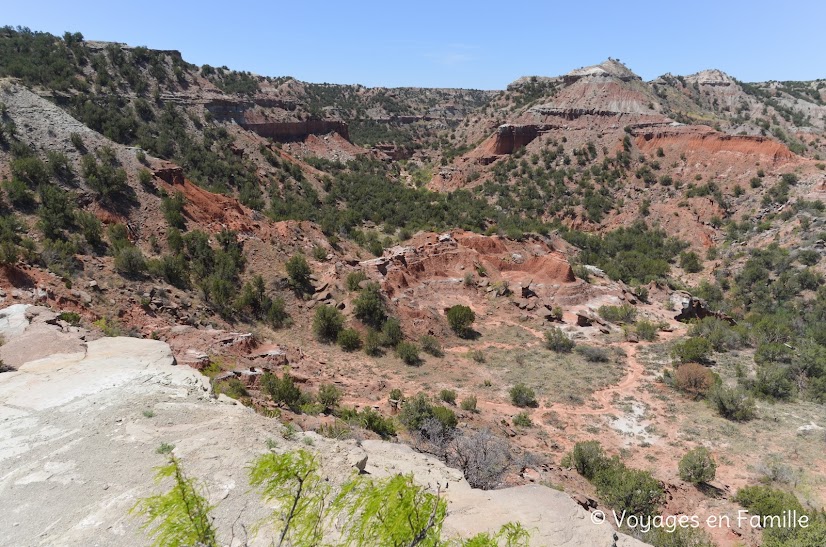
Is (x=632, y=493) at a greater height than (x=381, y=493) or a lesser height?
lesser

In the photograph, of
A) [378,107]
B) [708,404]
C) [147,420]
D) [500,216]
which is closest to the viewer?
[147,420]

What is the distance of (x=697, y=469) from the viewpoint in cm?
1280

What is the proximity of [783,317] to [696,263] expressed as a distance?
1264 cm

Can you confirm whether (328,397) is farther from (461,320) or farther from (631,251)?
(631,251)

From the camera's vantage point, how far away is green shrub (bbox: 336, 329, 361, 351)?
21969 mm

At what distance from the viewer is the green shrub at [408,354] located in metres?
21.7

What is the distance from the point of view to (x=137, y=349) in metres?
11.9

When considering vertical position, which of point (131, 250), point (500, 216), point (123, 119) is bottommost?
point (131, 250)

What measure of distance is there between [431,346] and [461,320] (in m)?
3.08

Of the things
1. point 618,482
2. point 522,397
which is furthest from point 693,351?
point 618,482

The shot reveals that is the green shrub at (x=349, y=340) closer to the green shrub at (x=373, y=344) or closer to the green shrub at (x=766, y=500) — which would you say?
the green shrub at (x=373, y=344)

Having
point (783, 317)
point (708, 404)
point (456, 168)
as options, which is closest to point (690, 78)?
point (456, 168)

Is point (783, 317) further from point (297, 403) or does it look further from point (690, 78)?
point (690, 78)

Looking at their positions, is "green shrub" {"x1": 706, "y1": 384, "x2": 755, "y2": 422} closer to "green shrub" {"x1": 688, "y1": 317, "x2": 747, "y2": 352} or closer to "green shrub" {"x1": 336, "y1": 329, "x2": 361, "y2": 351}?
"green shrub" {"x1": 688, "y1": 317, "x2": 747, "y2": 352}
